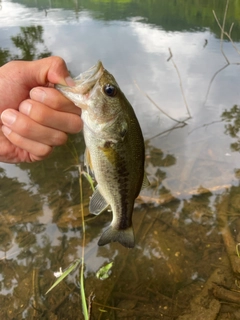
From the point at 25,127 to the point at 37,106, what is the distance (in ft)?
0.51

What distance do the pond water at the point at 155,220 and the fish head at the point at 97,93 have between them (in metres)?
2.51

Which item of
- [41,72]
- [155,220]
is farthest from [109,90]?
[155,220]

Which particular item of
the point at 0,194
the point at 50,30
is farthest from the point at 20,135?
the point at 50,30

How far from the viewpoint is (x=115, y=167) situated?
190 centimetres

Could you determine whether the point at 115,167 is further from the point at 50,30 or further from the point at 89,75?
the point at 50,30

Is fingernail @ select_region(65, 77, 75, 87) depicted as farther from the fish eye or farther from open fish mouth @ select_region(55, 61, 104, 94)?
the fish eye

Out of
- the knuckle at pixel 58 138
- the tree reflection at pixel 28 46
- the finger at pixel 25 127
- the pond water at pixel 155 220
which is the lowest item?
the pond water at pixel 155 220

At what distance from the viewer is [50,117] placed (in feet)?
6.66

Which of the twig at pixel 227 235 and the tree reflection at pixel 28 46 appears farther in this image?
the tree reflection at pixel 28 46

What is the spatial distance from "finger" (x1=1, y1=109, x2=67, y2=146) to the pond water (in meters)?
2.24

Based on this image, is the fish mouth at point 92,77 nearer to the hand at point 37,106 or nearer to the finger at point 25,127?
the hand at point 37,106

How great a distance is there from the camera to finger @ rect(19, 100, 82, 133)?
1985mm

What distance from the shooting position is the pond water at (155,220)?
3541 millimetres

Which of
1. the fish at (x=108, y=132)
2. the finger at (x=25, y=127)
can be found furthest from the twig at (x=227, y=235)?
the finger at (x=25, y=127)
